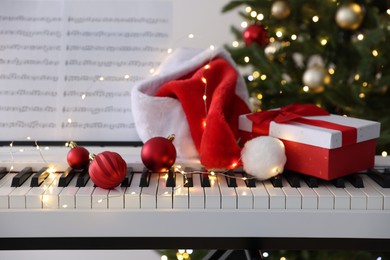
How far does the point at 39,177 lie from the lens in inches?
51.2

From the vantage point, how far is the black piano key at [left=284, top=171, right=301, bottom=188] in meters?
1.28

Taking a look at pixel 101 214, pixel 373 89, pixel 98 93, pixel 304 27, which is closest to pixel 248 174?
pixel 101 214

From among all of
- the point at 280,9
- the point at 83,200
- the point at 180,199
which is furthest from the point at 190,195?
the point at 280,9

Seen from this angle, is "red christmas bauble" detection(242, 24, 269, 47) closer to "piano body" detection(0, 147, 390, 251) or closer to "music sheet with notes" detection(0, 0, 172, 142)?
"music sheet with notes" detection(0, 0, 172, 142)

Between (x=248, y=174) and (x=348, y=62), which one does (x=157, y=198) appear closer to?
(x=248, y=174)

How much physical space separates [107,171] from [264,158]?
35cm

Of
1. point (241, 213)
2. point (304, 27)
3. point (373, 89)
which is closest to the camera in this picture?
point (241, 213)

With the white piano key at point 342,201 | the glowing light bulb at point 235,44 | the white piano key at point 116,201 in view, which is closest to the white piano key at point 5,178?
the white piano key at point 116,201

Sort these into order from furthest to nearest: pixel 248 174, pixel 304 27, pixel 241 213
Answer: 1. pixel 304 27
2. pixel 248 174
3. pixel 241 213

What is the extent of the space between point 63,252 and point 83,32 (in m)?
1.44

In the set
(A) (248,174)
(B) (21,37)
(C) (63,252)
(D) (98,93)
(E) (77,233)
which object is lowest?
(C) (63,252)

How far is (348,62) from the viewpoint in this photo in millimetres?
2176

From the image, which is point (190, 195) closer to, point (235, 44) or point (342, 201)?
point (342, 201)

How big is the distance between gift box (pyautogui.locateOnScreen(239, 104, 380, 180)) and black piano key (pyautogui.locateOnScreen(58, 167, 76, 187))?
46 centimetres
